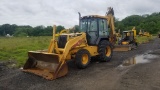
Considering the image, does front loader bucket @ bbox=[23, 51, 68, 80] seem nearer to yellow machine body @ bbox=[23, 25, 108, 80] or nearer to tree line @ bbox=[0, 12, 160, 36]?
yellow machine body @ bbox=[23, 25, 108, 80]

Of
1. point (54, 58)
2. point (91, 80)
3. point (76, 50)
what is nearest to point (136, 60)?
point (76, 50)

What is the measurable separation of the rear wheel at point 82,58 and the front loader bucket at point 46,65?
3.35 feet

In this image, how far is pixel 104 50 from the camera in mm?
10883

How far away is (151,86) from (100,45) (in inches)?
181

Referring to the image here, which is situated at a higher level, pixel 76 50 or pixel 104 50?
pixel 76 50

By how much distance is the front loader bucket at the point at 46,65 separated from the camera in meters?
7.80

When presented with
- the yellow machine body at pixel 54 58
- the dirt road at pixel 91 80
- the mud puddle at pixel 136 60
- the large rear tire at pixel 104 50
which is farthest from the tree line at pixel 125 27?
the dirt road at pixel 91 80

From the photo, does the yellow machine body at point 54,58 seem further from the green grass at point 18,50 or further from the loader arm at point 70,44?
the green grass at point 18,50

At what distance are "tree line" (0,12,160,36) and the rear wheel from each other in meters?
2.09

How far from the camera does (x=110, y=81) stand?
7254 mm

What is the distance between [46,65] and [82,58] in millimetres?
1736

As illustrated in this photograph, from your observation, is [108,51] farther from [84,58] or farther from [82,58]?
[82,58]

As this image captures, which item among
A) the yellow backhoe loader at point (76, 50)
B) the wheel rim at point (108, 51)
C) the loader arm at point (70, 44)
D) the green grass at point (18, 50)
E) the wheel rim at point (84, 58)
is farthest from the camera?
the green grass at point (18, 50)

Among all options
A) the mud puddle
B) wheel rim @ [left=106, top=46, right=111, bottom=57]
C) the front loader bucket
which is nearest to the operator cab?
wheel rim @ [left=106, top=46, right=111, bottom=57]
